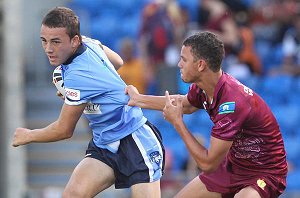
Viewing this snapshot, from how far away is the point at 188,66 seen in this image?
776cm

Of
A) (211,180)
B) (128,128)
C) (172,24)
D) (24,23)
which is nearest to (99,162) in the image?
(128,128)

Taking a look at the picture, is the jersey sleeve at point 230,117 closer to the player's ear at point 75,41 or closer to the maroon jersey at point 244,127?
the maroon jersey at point 244,127

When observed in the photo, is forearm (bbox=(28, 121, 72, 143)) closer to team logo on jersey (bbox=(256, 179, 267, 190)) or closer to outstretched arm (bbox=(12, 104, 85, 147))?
outstretched arm (bbox=(12, 104, 85, 147))

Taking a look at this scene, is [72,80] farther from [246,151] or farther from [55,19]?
[246,151]

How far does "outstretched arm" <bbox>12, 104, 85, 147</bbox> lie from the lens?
7.97 metres

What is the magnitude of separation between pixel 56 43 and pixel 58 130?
73 cm

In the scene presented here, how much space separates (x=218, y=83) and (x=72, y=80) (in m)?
1.21

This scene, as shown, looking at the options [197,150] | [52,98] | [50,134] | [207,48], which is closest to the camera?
[197,150]

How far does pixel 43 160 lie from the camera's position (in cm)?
1477

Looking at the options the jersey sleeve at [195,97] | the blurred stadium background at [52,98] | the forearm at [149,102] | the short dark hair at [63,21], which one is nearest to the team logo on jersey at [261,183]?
the jersey sleeve at [195,97]

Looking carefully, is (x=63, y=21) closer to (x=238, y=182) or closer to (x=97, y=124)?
(x=97, y=124)

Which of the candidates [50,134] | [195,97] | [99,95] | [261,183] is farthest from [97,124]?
[261,183]

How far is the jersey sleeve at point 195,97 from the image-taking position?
8102 millimetres

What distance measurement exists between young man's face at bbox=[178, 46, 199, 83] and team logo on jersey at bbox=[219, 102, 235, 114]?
34 centimetres
